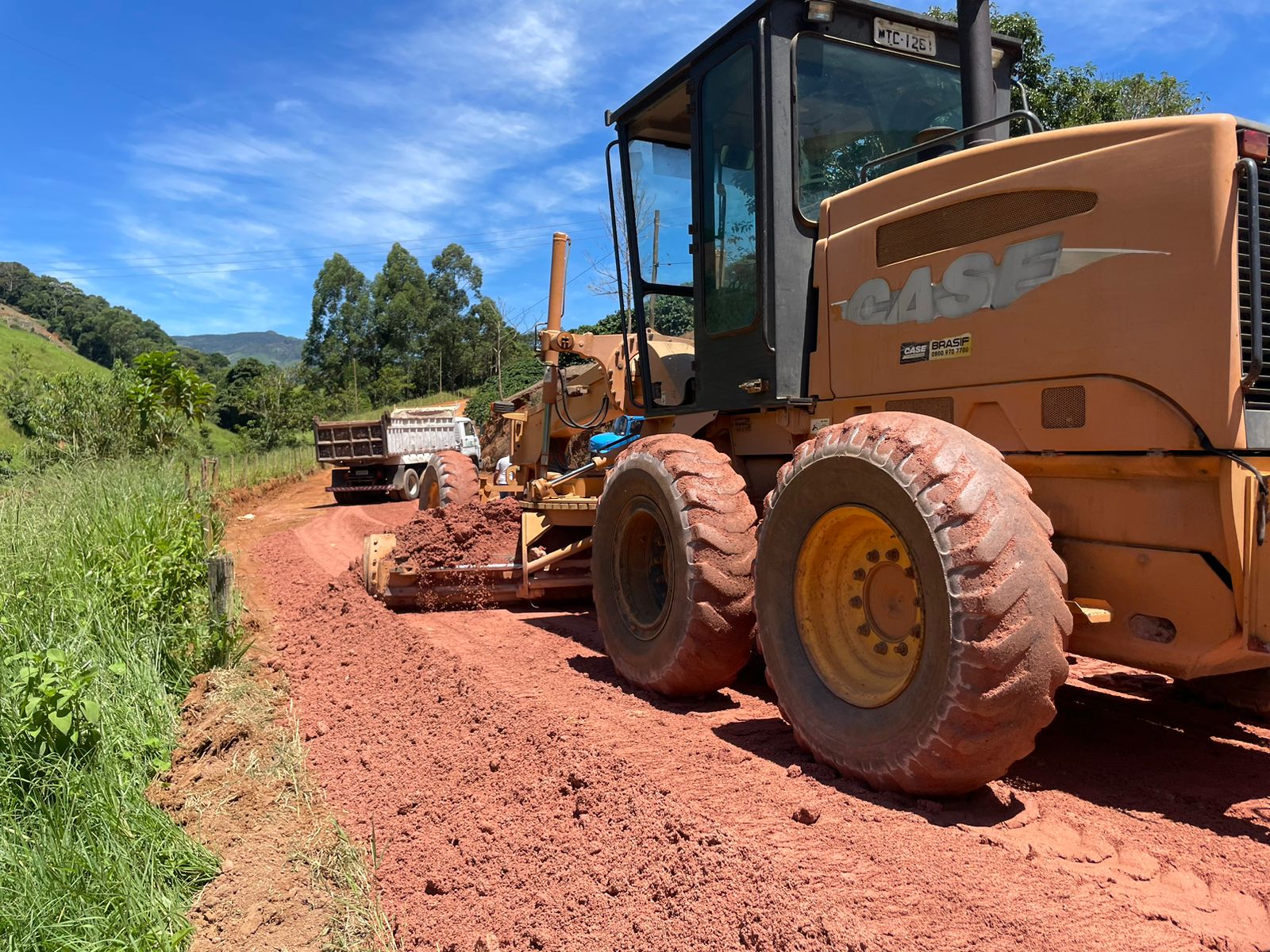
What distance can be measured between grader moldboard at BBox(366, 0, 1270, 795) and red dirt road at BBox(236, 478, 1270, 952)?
0.28 meters

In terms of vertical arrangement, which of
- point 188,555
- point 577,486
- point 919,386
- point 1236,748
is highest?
point 919,386

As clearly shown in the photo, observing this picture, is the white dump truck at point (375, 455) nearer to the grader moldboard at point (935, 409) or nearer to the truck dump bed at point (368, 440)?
the truck dump bed at point (368, 440)

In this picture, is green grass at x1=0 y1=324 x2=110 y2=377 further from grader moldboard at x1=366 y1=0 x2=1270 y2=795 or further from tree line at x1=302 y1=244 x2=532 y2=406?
grader moldboard at x1=366 y1=0 x2=1270 y2=795

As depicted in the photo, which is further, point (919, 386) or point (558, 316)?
point (558, 316)

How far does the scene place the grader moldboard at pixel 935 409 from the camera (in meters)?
2.86

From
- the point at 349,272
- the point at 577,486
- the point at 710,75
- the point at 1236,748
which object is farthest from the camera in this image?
the point at 349,272

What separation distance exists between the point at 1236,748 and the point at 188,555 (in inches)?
283

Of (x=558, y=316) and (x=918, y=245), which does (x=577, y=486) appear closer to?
Answer: (x=558, y=316)

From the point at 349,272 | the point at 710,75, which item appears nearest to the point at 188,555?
the point at 710,75

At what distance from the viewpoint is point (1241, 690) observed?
146 inches

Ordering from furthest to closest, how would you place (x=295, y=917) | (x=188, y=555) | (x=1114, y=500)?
(x=188, y=555)
(x=295, y=917)
(x=1114, y=500)

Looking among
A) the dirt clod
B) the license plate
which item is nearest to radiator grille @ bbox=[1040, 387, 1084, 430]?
the dirt clod

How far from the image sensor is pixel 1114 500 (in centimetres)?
320

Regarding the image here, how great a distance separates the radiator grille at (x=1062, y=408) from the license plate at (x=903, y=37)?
2337 mm
